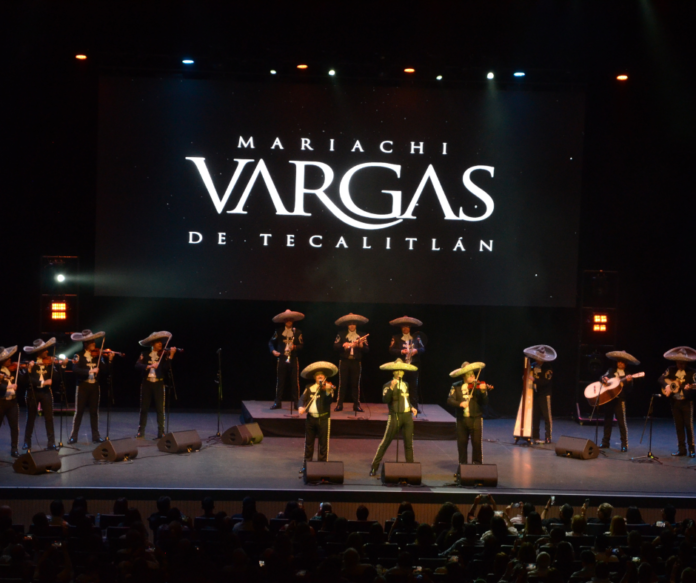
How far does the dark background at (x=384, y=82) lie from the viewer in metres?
14.5

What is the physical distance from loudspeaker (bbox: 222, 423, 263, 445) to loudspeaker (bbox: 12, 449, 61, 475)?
3.01 metres

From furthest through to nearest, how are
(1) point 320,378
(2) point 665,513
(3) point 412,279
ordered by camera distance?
(3) point 412,279
(1) point 320,378
(2) point 665,513

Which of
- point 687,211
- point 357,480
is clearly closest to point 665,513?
point 357,480

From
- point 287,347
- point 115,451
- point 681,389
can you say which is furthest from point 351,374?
point 681,389

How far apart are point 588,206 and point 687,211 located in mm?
2019

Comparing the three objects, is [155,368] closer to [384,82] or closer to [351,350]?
[351,350]

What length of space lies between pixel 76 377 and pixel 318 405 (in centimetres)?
409

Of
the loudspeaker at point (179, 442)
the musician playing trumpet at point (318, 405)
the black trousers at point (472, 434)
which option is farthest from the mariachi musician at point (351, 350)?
the black trousers at point (472, 434)

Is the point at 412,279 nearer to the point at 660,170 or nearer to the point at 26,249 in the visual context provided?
the point at 660,170

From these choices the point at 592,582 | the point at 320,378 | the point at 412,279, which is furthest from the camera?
the point at 412,279

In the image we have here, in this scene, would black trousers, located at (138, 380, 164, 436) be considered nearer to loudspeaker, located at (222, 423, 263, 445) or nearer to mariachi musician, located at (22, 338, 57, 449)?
loudspeaker, located at (222, 423, 263, 445)

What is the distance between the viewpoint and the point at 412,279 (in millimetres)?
15578

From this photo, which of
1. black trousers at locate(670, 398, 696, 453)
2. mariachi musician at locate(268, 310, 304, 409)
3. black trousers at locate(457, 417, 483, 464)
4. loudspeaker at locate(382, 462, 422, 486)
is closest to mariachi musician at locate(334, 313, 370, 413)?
mariachi musician at locate(268, 310, 304, 409)

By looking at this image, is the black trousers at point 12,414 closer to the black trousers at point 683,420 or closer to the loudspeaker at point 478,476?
the loudspeaker at point 478,476
